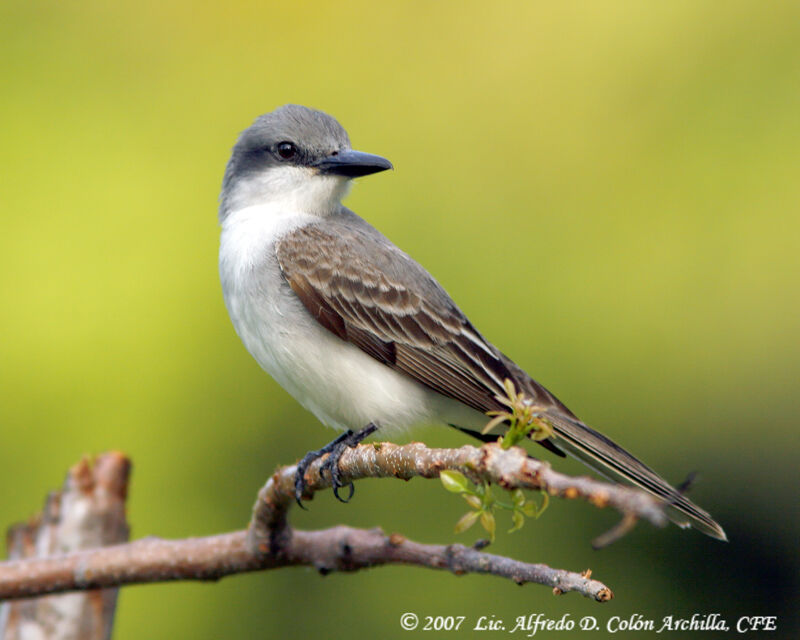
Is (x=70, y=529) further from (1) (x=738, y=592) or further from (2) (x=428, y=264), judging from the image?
(1) (x=738, y=592)

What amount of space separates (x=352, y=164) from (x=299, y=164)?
1.12ft

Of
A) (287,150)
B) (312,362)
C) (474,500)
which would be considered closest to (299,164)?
(287,150)

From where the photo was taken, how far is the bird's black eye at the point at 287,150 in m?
4.49

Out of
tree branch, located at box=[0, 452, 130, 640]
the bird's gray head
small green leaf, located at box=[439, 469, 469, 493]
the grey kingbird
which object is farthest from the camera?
the bird's gray head

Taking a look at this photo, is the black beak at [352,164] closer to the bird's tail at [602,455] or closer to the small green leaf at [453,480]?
the bird's tail at [602,455]

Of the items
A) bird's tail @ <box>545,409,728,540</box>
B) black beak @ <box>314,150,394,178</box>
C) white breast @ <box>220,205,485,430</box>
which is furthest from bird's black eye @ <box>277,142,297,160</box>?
bird's tail @ <box>545,409,728,540</box>

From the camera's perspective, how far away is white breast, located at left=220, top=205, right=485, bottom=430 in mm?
3926

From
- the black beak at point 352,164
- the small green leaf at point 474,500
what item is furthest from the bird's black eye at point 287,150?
the small green leaf at point 474,500

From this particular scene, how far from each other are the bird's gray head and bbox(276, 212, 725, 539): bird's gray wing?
0.21m

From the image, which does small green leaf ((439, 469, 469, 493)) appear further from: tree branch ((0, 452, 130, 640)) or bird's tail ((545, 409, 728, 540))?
tree branch ((0, 452, 130, 640))

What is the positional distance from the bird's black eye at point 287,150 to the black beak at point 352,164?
0.13 m

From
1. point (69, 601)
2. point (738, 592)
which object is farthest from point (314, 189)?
point (738, 592)

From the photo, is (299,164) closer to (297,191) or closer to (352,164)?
(297,191)

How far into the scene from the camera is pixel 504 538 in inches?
175
